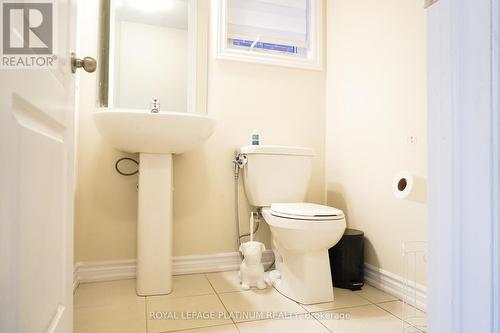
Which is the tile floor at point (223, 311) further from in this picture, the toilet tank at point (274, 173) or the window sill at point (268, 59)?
the window sill at point (268, 59)

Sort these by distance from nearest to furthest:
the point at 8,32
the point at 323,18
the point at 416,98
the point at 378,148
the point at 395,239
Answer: the point at 8,32, the point at 416,98, the point at 395,239, the point at 378,148, the point at 323,18

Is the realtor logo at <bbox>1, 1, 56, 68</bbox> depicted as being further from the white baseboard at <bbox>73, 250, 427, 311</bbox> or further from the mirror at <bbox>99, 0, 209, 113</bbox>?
the white baseboard at <bbox>73, 250, 427, 311</bbox>

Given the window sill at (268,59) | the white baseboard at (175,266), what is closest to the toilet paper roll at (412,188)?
the white baseboard at (175,266)

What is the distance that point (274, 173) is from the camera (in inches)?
65.5

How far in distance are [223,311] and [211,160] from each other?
84cm

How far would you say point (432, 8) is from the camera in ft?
1.79

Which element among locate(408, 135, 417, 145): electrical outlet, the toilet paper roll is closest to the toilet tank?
locate(408, 135, 417, 145): electrical outlet

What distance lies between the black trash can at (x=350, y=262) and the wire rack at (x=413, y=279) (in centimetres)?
23

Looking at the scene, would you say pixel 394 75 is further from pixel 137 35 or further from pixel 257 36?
pixel 137 35

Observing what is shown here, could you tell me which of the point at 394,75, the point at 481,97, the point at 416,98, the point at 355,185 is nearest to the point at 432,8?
the point at 481,97

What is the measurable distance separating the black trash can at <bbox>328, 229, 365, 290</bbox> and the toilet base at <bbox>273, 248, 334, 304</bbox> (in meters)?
0.18

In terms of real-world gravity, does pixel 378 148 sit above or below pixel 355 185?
above

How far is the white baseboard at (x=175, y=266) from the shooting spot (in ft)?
5.15

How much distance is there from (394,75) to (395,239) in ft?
2.58
